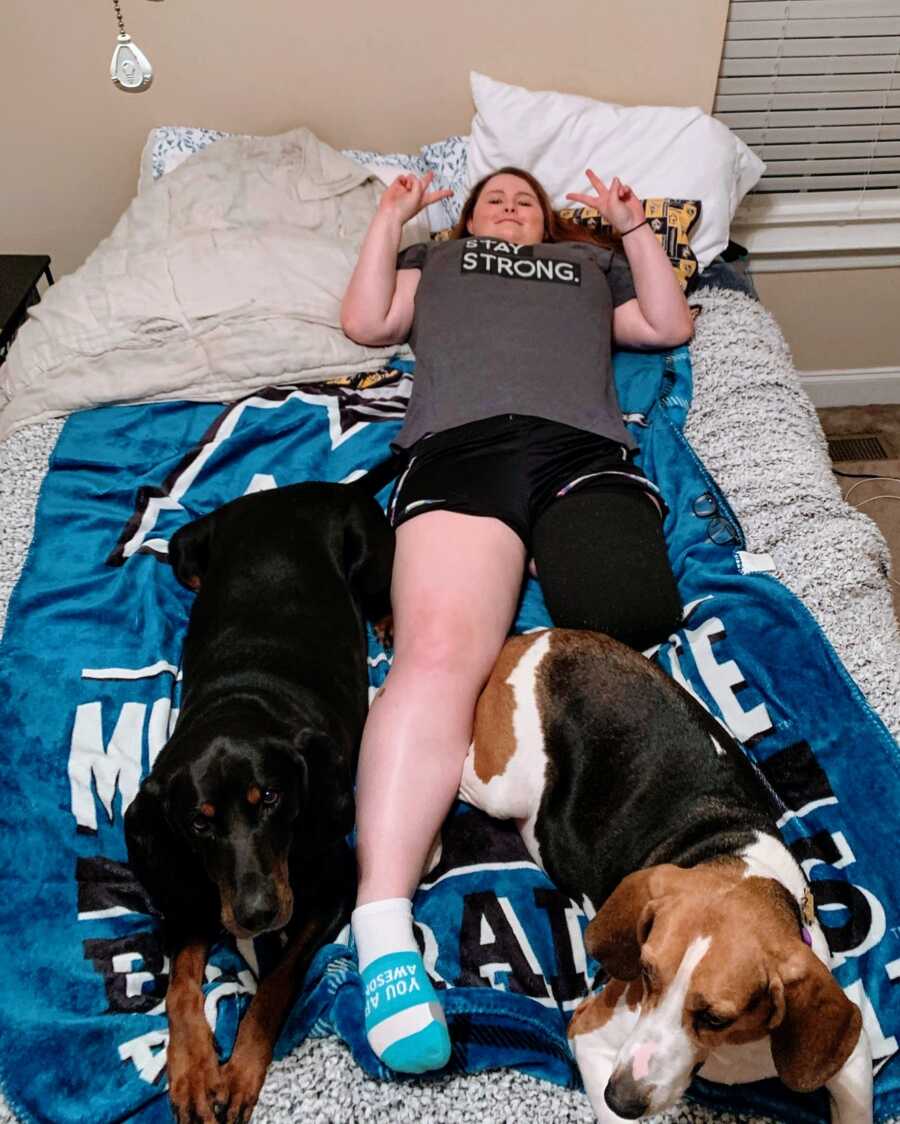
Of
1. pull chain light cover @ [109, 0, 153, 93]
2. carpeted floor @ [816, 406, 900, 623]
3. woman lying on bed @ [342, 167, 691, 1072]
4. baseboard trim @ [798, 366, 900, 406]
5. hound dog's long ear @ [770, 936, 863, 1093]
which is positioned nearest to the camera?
hound dog's long ear @ [770, 936, 863, 1093]

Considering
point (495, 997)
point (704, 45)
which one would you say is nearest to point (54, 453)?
point (495, 997)

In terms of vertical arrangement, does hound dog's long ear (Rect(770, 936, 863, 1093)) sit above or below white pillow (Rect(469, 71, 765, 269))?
below

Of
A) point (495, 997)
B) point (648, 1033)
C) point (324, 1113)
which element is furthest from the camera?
point (495, 997)

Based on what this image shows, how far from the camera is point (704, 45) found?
2861 mm

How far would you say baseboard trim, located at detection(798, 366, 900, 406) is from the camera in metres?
3.59

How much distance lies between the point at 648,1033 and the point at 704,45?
2.70 metres

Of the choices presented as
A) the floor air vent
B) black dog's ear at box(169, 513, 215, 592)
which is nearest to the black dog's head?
black dog's ear at box(169, 513, 215, 592)

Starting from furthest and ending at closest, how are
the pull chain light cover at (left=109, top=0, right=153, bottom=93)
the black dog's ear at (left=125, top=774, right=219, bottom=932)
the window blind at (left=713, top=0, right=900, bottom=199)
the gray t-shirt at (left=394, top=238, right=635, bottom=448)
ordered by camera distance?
the window blind at (left=713, top=0, right=900, bottom=199) < the pull chain light cover at (left=109, top=0, right=153, bottom=93) < the gray t-shirt at (left=394, top=238, right=635, bottom=448) < the black dog's ear at (left=125, top=774, right=219, bottom=932)

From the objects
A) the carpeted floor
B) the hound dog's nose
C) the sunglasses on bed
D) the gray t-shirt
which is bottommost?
the carpeted floor

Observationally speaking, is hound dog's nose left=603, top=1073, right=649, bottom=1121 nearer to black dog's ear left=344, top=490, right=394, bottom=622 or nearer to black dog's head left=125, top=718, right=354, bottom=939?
black dog's head left=125, top=718, right=354, bottom=939

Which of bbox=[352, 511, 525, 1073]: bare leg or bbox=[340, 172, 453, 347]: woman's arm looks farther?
bbox=[340, 172, 453, 347]: woman's arm

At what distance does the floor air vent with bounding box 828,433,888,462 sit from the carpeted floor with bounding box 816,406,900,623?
14mm

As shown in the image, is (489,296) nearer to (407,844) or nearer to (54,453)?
(54,453)

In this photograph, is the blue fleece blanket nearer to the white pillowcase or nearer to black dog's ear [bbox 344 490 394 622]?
black dog's ear [bbox 344 490 394 622]
